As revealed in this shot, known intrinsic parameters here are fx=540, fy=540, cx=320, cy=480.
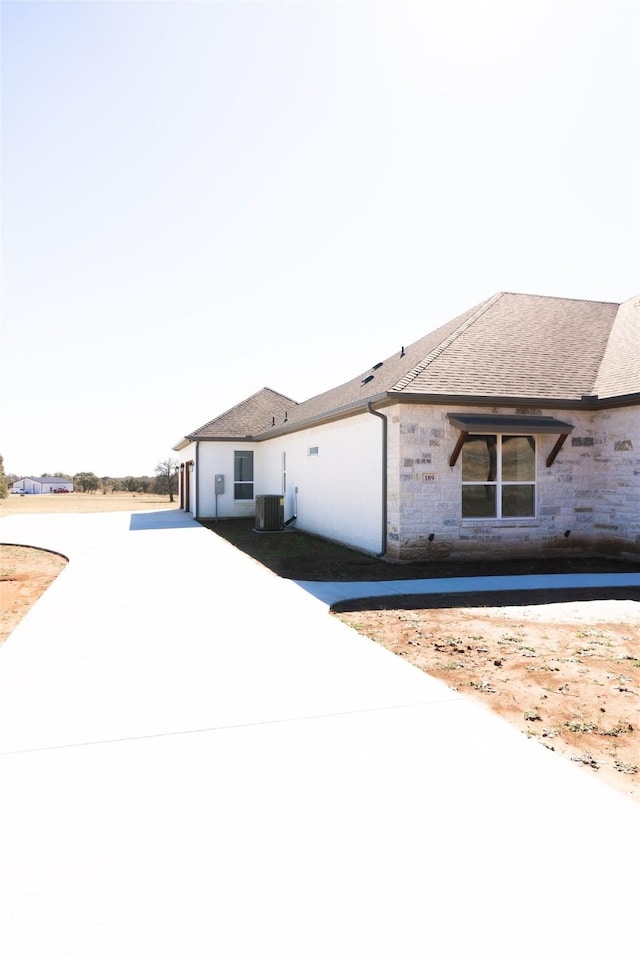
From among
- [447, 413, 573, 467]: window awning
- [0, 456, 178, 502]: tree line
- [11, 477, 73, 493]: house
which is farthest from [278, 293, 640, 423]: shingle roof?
[11, 477, 73, 493]: house

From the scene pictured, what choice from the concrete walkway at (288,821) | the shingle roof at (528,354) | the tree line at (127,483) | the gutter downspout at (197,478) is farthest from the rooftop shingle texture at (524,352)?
the tree line at (127,483)

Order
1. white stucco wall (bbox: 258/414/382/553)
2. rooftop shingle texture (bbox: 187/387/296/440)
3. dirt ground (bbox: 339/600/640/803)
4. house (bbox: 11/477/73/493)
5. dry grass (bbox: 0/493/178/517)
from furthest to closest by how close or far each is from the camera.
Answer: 1. house (bbox: 11/477/73/493)
2. dry grass (bbox: 0/493/178/517)
3. rooftop shingle texture (bbox: 187/387/296/440)
4. white stucco wall (bbox: 258/414/382/553)
5. dirt ground (bbox: 339/600/640/803)

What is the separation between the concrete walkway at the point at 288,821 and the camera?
77.7 inches

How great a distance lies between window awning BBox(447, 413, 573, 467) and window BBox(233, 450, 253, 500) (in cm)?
1324

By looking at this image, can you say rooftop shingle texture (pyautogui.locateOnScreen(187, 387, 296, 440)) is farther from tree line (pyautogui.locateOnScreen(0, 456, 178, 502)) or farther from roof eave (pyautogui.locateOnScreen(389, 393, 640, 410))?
tree line (pyautogui.locateOnScreen(0, 456, 178, 502))

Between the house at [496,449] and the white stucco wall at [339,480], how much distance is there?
0.20 ft

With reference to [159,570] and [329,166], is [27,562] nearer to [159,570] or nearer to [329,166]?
[159,570]

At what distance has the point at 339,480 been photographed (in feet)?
Answer: 44.7

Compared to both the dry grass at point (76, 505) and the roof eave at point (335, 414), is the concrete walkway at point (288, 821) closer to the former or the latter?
the roof eave at point (335, 414)

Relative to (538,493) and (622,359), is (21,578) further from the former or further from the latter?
(622,359)

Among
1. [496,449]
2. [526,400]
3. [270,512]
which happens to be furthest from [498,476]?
[270,512]

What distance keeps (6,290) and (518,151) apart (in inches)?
543

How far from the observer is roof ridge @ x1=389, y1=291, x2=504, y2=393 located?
1066 centimetres

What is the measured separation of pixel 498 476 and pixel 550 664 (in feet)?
21.7
